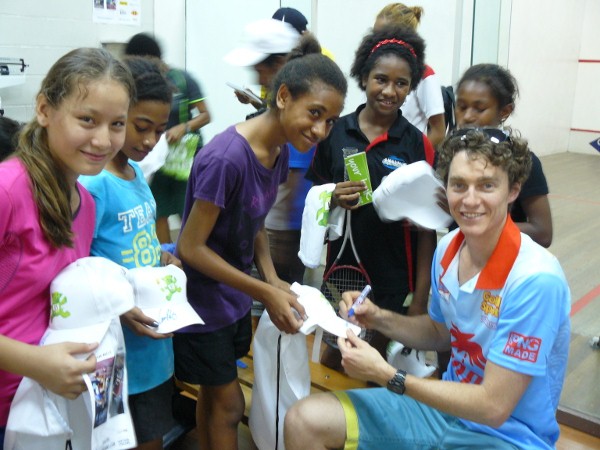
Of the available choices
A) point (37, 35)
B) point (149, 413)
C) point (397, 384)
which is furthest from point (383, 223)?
point (37, 35)

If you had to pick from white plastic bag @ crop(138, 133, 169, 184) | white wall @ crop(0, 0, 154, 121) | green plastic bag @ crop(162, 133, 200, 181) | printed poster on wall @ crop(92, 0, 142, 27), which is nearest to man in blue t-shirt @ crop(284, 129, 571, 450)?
white plastic bag @ crop(138, 133, 169, 184)

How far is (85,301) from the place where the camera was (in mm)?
1316

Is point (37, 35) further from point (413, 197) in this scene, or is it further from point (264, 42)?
point (413, 197)

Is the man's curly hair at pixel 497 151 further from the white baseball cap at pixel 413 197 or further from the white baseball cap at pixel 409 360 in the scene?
the white baseball cap at pixel 409 360

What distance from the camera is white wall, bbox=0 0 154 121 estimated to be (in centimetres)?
400

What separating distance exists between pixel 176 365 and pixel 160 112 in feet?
2.45

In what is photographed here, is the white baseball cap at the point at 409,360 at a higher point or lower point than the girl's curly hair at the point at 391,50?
lower

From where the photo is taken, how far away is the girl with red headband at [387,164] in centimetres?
215

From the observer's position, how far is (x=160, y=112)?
1.65m

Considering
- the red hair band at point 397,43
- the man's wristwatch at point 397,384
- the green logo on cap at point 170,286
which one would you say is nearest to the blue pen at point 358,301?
the man's wristwatch at point 397,384

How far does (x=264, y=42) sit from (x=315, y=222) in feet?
3.13

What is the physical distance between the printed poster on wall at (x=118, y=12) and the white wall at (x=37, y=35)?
47mm

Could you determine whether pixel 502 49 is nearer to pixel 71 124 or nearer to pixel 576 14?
pixel 576 14

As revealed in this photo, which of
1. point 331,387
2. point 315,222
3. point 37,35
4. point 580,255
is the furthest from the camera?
point 580,255
